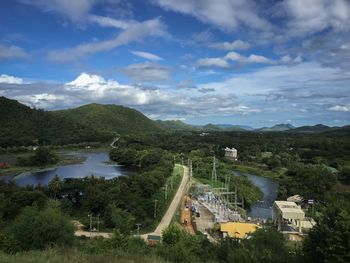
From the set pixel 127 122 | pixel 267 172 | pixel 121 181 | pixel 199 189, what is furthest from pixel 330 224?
pixel 127 122

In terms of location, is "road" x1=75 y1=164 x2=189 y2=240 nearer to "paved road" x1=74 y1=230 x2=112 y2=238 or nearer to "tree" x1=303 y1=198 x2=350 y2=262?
"paved road" x1=74 y1=230 x2=112 y2=238

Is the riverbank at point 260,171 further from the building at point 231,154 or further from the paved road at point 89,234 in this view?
the paved road at point 89,234

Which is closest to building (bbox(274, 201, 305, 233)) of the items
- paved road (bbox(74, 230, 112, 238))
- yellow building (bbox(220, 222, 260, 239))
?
yellow building (bbox(220, 222, 260, 239))

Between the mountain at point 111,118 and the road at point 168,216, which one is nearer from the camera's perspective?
the road at point 168,216

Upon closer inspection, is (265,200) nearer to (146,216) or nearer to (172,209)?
(172,209)

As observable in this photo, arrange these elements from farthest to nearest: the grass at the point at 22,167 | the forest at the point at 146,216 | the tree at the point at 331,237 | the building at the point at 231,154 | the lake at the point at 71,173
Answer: the building at the point at 231,154
the grass at the point at 22,167
the lake at the point at 71,173
the forest at the point at 146,216
the tree at the point at 331,237

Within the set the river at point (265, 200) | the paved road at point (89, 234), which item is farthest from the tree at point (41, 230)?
the river at point (265, 200)
